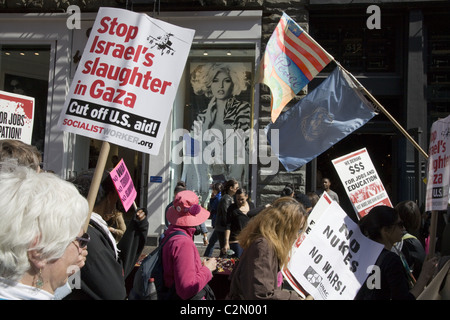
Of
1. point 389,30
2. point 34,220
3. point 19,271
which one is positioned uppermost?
point 389,30

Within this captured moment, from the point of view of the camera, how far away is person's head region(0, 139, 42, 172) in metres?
2.80

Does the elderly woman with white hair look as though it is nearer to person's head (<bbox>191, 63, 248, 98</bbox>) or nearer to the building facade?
the building facade

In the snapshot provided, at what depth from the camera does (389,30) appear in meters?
10.4

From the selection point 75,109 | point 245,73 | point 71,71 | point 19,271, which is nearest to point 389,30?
point 245,73

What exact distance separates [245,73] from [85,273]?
8626 mm

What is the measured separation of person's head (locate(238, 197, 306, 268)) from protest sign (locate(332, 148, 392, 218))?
6.28ft

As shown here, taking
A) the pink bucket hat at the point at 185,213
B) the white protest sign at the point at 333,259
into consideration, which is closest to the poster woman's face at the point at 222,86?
the pink bucket hat at the point at 185,213

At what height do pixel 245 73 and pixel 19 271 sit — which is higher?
pixel 245 73

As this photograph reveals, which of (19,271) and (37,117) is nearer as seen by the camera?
(19,271)

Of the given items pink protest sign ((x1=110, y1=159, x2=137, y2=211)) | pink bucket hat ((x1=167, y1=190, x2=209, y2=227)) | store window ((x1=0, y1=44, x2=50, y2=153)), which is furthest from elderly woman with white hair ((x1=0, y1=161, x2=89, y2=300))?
store window ((x1=0, y1=44, x2=50, y2=153))

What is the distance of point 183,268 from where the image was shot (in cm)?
321

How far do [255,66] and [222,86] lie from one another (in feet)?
3.02

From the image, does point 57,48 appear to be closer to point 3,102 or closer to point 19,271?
point 3,102

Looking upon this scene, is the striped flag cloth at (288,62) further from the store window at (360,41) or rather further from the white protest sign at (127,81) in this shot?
the store window at (360,41)
